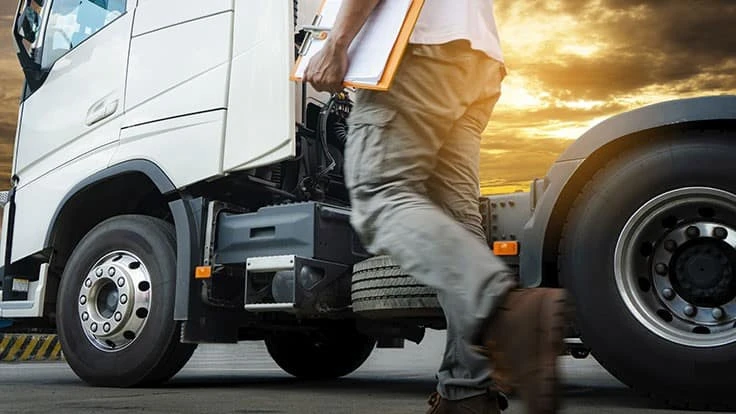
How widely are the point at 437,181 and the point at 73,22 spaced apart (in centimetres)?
415

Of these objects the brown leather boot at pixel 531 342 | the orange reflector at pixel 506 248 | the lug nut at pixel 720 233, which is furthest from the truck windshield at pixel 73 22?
the brown leather boot at pixel 531 342

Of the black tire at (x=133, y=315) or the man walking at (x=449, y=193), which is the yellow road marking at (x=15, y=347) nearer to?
the black tire at (x=133, y=315)

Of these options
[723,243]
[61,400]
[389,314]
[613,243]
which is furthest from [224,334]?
[723,243]

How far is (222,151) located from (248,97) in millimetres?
319

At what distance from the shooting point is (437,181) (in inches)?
92.7

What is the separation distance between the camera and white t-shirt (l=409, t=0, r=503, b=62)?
2033 mm

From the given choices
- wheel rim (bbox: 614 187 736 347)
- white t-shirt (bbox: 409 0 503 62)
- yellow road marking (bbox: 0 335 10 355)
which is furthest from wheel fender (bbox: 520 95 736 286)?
yellow road marking (bbox: 0 335 10 355)

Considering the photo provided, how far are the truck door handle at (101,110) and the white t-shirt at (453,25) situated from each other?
3485 mm

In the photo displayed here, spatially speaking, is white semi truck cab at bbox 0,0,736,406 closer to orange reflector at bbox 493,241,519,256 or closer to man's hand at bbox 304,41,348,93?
orange reflector at bbox 493,241,519,256

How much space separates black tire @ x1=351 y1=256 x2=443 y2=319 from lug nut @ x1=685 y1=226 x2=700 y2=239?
102cm

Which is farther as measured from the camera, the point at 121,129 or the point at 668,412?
the point at 121,129

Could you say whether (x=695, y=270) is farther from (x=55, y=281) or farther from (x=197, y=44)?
(x=55, y=281)

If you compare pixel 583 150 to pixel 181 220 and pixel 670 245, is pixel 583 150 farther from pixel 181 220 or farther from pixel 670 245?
pixel 181 220

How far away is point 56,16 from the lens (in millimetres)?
5906
